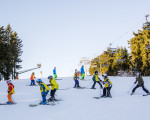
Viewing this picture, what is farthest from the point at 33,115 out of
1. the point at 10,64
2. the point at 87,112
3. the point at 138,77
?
the point at 10,64

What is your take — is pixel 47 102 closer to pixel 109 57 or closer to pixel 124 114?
pixel 124 114

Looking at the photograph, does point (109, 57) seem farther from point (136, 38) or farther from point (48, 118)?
point (48, 118)

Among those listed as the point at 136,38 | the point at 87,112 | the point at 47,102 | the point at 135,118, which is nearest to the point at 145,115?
the point at 135,118

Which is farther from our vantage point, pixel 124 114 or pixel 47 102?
pixel 47 102

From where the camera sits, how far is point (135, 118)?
7.51 m

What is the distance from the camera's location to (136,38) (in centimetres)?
4588

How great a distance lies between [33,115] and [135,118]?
440 centimetres

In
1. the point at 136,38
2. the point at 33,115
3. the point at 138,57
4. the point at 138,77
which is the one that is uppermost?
the point at 136,38

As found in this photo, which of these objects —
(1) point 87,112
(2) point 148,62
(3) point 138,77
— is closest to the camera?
(1) point 87,112

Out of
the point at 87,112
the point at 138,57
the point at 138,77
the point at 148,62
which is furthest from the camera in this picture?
the point at 138,57

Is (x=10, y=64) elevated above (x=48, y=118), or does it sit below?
above

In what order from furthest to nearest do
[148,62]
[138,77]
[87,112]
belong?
[148,62], [138,77], [87,112]

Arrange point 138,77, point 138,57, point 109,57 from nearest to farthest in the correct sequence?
point 138,77 < point 138,57 < point 109,57

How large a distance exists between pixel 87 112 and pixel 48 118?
6.28 ft
